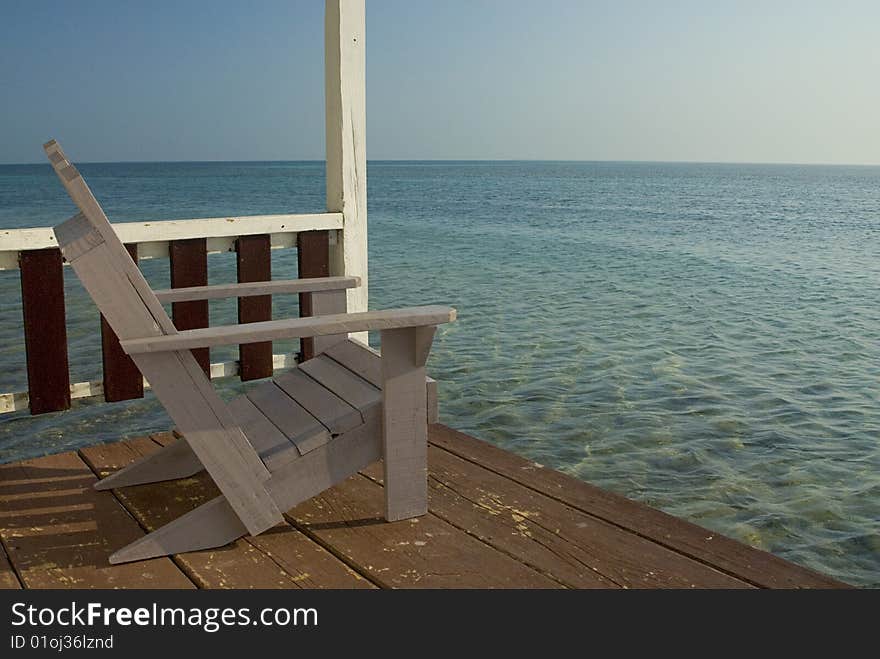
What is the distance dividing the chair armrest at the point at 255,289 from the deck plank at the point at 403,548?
→ 0.64 m

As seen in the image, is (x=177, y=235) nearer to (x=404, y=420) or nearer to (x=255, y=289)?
(x=255, y=289)

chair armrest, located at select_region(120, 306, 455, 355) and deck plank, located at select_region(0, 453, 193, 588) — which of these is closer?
chair armrest, located at select_region(120, 306, 455, 355)

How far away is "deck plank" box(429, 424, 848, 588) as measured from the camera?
214 cm

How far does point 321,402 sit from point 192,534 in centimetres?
49

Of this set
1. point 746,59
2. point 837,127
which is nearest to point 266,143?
point 746,59

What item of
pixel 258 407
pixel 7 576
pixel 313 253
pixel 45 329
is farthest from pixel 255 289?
pixel 7 576

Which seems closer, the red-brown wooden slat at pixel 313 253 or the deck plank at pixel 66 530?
the deck plank at pixel 66 530

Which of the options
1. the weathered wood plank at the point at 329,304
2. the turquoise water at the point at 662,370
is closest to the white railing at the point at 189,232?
the weathered wood plank at the point at 329,304

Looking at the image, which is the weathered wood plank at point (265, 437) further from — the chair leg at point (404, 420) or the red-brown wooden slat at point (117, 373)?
the red-brown wooden slat at point (117, 373)

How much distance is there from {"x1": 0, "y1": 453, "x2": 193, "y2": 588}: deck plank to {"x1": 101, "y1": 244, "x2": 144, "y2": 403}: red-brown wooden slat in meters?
0.33

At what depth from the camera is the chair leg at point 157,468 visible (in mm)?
2711

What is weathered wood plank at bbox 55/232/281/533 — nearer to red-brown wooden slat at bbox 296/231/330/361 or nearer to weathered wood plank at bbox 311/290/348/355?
weathered wood plank at bbox 311/290/348/355

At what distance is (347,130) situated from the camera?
3398 millimetres

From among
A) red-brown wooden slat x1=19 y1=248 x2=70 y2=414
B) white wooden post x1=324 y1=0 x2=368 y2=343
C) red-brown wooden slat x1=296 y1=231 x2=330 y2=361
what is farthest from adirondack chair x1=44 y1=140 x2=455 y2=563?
white wooden post x1=324 y1=0 x2=368 y2=343
